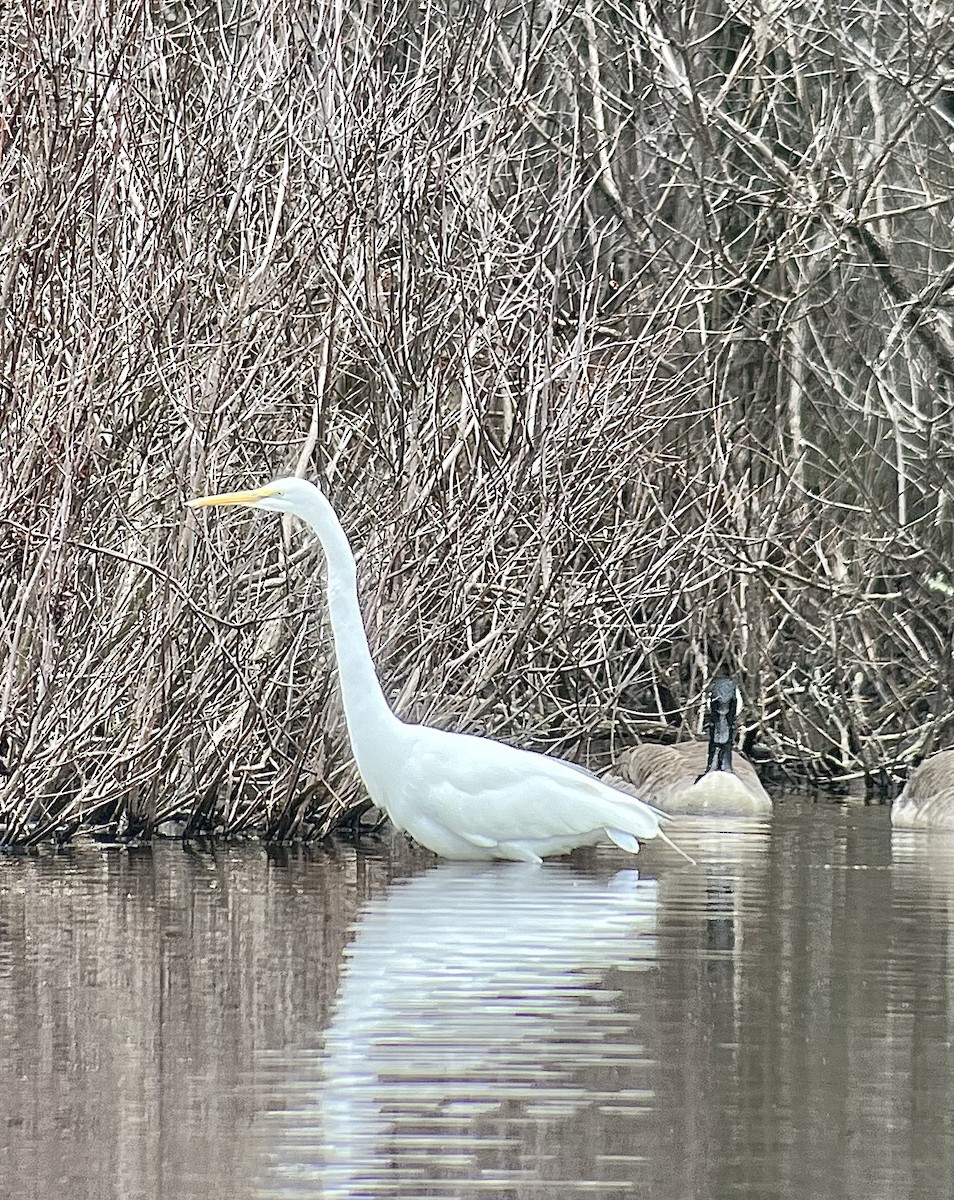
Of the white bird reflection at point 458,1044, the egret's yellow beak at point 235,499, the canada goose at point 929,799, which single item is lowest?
the white bird reflection at point 458,1044

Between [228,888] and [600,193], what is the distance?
8.35 meters

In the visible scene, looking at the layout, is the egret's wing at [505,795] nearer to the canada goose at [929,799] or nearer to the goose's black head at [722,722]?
the canada goose at [929,799]

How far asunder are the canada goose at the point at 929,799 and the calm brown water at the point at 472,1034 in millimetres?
2414

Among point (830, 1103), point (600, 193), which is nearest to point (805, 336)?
point (600, 193)

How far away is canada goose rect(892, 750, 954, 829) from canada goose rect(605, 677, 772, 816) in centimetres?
86

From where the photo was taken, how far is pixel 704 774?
46.8ft

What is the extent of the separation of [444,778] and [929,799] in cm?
386

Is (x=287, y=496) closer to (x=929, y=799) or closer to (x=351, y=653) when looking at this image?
(x=351, y=653)

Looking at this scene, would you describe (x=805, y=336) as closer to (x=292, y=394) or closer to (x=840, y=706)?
(x=840, y=706)

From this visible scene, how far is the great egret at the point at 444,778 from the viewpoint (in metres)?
10.3

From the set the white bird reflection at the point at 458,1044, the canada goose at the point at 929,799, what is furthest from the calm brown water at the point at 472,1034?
the canada goose at the point at 929,799

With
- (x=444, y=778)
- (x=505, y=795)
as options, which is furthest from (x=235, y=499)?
(x=505, y=795)

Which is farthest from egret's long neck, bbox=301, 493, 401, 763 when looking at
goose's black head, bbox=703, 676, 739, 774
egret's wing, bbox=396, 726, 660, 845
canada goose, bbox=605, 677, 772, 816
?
goose's black head, bbox=703, 676, 739, 774

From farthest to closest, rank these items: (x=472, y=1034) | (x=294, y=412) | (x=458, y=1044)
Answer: (x=294, y=412), (x=472, y=1034), (x=458, y=1044)
